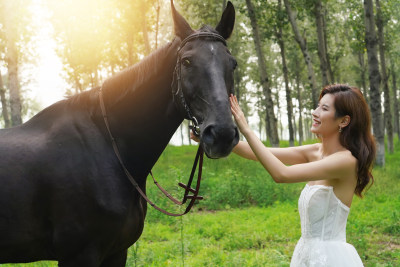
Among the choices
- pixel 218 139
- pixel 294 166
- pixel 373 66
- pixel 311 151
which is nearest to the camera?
pixel 218 139

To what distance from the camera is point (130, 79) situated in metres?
2.85

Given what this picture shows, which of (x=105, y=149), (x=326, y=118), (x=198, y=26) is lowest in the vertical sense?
(x=105, y=149)

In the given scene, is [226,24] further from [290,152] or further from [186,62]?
[290,152]

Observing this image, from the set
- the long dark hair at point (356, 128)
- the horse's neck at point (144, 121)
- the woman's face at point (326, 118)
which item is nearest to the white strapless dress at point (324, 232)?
the long dark hair at point (356, 128)

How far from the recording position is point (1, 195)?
249cm

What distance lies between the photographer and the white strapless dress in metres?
2.77

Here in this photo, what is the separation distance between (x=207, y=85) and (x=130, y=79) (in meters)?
0.74

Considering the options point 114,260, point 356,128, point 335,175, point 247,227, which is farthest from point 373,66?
point 114,260

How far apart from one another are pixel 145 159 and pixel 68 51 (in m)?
22.9

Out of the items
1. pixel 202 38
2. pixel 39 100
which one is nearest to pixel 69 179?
pixel 202 38

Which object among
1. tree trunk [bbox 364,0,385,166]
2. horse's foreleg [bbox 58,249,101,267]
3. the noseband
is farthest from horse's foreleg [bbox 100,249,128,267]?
tree trunk [bbox 364,0,385,166]

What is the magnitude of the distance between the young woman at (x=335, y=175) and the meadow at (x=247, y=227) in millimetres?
1593

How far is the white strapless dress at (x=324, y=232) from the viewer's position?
2772mm

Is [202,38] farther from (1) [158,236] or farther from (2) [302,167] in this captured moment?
(1) [158,236]
